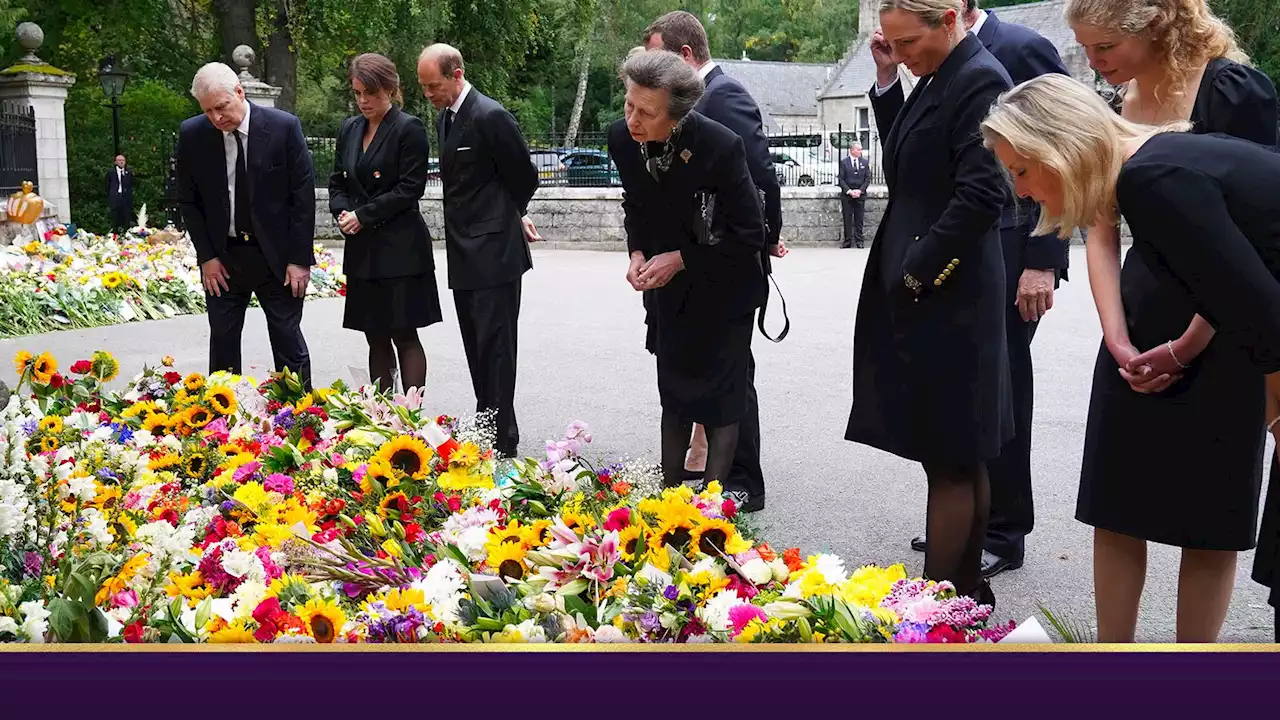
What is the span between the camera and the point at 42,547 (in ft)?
10.8

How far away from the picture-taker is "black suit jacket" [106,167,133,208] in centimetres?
2278

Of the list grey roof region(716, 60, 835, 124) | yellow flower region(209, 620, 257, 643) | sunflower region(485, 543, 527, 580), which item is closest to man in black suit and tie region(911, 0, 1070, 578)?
sunflower region(485, 543, 527, 580)

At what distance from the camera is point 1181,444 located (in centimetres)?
304

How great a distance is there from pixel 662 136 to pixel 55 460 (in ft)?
7.37

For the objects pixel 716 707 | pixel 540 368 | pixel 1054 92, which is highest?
pixel 1054 92

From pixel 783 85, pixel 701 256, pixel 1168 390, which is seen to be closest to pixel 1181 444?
pixel 1168 390

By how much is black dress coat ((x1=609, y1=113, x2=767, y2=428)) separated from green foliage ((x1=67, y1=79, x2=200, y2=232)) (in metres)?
21.8

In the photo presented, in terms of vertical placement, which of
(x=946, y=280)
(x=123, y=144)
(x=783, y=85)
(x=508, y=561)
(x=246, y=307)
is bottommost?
(x=783, y=85)

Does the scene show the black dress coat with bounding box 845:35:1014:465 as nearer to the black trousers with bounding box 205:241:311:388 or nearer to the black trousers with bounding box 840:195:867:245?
the black trousers with bounding box 205:241:311:388

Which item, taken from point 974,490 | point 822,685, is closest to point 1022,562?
point 974,490

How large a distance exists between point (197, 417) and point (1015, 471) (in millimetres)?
2878

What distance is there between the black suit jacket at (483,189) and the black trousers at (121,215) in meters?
→ 17.8

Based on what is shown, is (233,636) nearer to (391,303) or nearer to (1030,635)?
(1030,635)

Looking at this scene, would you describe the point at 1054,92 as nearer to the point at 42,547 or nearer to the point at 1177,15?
the point at 1177,15
